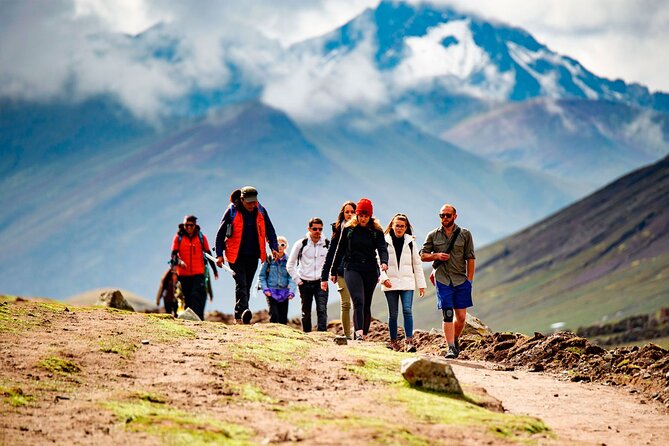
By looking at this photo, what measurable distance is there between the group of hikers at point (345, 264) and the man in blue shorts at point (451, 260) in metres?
0.02

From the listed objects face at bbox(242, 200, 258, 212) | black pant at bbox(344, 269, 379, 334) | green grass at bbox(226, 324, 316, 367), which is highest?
face at bbox(242, 200, 258, 212)

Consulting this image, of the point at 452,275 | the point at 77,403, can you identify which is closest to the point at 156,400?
the point at 77,403

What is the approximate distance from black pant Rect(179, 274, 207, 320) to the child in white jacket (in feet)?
18.1

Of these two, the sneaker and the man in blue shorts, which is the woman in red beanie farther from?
the sneaker

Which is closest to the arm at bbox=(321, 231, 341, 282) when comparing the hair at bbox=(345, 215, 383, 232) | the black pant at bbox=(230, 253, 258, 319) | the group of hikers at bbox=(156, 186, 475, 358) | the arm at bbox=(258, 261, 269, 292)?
the group of hikers at bbox=(156, 186, 475, 358)

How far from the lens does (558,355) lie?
818 inches

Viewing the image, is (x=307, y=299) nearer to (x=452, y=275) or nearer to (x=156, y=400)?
(x=452, y=275)

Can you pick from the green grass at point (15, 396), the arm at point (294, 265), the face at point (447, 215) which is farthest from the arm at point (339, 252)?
the green grass at point (15, 396)

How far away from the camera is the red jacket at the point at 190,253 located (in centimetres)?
2395

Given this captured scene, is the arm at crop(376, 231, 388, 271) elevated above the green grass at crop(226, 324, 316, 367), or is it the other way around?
the arm at crop(376, 231, 388, 271)

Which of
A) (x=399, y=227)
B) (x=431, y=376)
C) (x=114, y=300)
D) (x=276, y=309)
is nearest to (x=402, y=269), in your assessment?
(x=399, y=227)

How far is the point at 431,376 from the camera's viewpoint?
46.1ft

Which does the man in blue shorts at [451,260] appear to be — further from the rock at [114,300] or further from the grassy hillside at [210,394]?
the rock at [114,300]

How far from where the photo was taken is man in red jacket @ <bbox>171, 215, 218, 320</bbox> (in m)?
24.0
